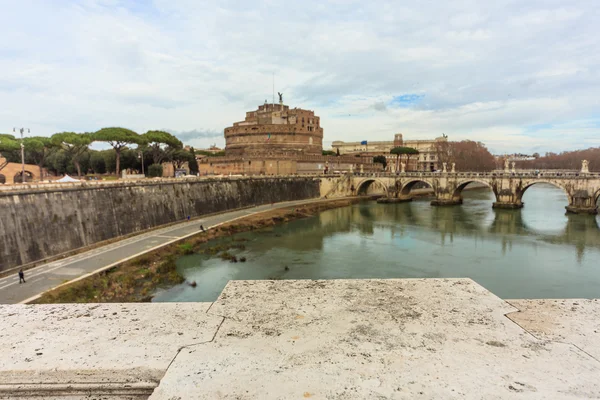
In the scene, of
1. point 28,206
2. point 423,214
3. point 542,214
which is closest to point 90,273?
point 28,206

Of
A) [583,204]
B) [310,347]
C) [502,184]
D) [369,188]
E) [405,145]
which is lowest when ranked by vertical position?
[583,204]

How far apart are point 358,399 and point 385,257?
18.3 metres

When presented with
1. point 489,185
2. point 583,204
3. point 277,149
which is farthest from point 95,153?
point 583,204

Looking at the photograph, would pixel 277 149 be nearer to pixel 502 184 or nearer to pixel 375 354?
pixel 502 184

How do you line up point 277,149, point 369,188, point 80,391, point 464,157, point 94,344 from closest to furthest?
point 80,391 < point 94,344 < point 277,149 < point 369,188 < point 464,157

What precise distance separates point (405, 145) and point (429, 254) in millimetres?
71669

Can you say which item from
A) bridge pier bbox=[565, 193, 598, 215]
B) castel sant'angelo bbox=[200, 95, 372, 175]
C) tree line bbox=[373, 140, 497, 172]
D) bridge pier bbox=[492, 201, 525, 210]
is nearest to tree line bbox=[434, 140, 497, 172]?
tree line bbox=[373, 140, 497, 172]

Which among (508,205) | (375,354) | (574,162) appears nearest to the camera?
(375,354)

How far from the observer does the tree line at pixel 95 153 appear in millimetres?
34469

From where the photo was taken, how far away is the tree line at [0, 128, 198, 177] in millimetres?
34469

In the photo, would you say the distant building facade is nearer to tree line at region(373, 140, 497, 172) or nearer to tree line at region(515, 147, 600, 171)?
tree line at region(373, 140, 497, 172)

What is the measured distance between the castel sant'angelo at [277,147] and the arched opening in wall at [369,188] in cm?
325

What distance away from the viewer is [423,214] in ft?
120

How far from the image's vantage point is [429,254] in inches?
813
